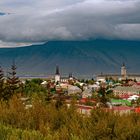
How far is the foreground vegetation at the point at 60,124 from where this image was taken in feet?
40.3

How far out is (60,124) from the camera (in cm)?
1476

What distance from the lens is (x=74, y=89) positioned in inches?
4405

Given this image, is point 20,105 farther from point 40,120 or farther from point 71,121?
point 71,121

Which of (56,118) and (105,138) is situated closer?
(105,138)

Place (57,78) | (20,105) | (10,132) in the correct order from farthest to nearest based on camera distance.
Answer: (57,78), (20,105), (10,132)

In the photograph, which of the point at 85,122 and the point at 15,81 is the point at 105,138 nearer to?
the point at 85,122

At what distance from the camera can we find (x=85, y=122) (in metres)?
13.9

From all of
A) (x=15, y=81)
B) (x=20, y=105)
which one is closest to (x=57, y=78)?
(x=15, y=81)

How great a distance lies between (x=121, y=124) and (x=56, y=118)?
9.56ft

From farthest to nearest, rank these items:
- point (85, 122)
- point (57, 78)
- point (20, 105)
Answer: point (57, 78) < point (20, 105) < point (85, 122)

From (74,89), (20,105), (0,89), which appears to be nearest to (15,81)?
(0,89)

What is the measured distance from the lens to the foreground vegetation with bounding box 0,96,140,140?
1227 centimetres

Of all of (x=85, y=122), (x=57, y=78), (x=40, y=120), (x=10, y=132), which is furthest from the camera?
(x=57, y=78)

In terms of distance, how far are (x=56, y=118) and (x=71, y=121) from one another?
0.93m
